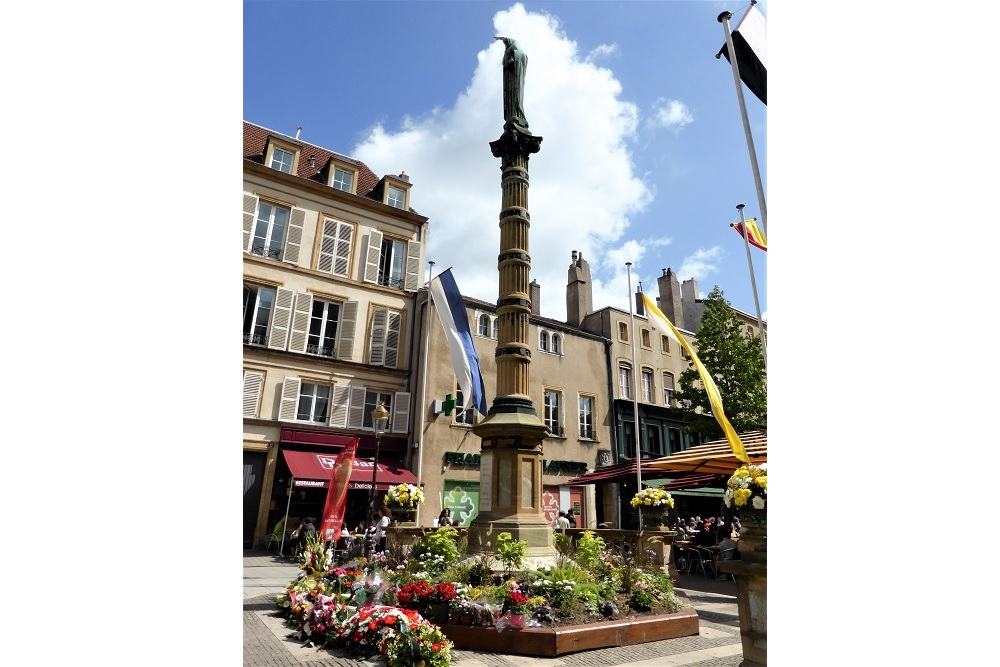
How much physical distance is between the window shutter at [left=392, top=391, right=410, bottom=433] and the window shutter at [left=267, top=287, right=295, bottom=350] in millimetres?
4547

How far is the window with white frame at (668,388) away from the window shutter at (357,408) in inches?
620

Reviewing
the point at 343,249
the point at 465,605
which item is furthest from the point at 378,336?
the point at 465,605

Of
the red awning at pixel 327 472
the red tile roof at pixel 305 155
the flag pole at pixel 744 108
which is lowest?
the red awning at pixel 327 472

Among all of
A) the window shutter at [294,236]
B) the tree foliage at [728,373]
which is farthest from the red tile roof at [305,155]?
the tree foliage at [728,373]

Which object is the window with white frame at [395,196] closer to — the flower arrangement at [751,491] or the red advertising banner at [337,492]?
the red advertising banner at [337,492]

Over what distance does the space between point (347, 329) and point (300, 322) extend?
174 cm

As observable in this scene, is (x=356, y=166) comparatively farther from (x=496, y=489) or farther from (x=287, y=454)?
(x=496, y=489)

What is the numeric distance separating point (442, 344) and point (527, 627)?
16.6 meters

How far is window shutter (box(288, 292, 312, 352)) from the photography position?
21172mm

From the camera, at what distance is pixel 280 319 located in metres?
21.0

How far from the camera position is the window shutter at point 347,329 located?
22.0 meters

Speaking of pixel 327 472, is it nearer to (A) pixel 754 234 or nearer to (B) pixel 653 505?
(B) pixel 653 505

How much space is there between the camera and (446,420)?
21.7 metres
